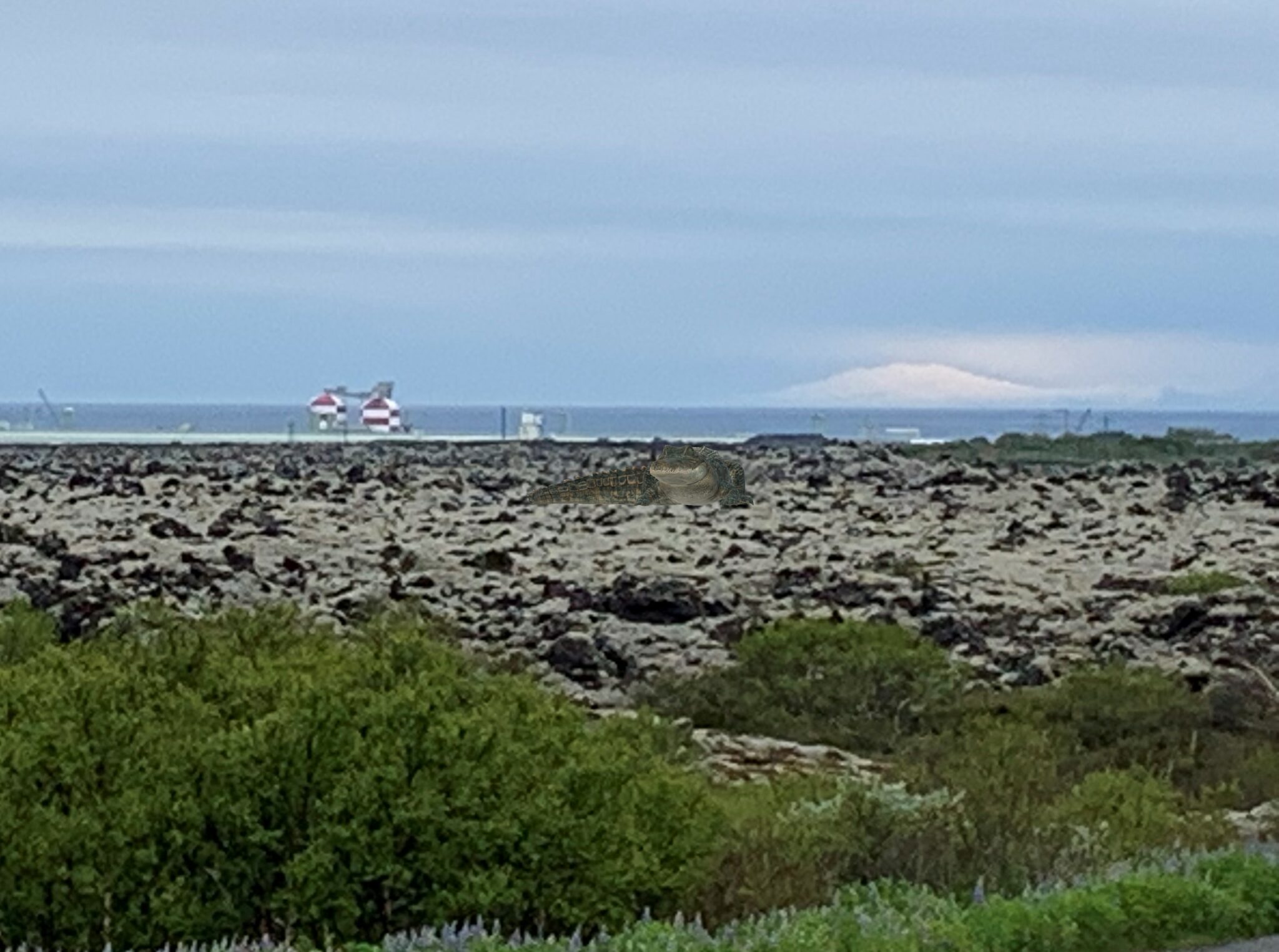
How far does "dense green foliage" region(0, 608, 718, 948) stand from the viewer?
344 inches

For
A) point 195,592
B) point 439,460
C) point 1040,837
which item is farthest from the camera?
point 439,460

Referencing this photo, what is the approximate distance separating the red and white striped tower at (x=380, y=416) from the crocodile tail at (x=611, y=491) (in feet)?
240

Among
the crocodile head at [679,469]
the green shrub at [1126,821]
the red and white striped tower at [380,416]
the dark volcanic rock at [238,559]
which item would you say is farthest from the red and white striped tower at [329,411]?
the green shrub at [1126,821]

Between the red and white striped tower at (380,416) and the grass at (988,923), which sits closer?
A: the grass at (988,923)

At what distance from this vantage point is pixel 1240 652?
2228cm

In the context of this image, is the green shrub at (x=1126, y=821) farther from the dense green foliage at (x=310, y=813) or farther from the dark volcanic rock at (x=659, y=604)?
the dark volcanic rock at (x=659, y=604)

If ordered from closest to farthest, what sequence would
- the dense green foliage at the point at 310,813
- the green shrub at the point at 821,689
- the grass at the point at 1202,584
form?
the dense green foliage at the point at 310,813 → the green shrub at the point at 821,689 → the grass at the point at 1202,584

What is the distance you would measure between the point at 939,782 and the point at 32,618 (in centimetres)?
523

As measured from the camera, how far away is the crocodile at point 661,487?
4334 cm

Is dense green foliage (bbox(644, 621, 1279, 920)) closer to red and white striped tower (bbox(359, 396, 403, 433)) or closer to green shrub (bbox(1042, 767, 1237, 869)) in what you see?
green shrub (bbox(1042, 767, 1237, 869))

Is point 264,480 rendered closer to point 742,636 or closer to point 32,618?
point 742,636

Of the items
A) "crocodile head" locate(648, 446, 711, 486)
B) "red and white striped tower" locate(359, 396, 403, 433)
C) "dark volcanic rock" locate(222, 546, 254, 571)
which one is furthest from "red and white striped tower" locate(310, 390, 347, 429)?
"dark volcanic rock" locate(222, 546, 254, 571)

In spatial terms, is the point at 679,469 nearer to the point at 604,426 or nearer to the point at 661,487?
the point at 661,487

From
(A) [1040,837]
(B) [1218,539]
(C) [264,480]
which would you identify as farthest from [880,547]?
(A) [1040,837]
